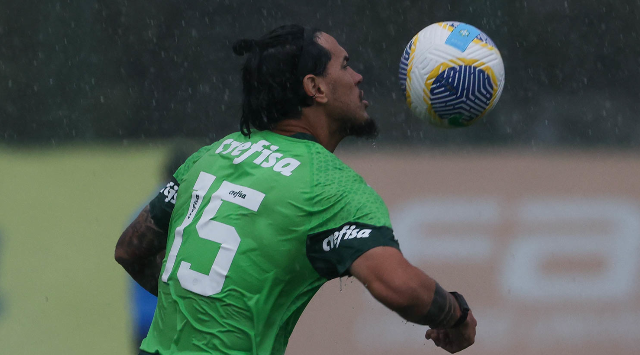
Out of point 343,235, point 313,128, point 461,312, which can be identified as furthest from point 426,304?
point 313,128

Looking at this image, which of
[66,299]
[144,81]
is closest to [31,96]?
[144,81]

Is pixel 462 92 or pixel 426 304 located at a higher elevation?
pixel 462 92

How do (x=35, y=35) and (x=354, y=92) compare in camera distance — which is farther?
(x=35, y=35)

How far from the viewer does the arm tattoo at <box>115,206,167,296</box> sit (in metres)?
2.87

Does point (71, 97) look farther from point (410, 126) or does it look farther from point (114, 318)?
point (410, 126)

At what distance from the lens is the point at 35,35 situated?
5.02 meters

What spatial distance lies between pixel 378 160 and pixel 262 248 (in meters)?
2.76

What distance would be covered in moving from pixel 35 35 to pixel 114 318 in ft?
5.66

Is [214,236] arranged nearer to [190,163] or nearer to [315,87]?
[190,163]

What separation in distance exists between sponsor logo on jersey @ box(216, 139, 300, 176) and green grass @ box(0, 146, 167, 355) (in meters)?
2.48

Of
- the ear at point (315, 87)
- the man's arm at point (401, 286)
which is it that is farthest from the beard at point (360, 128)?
the man's arm at point (401, 286)

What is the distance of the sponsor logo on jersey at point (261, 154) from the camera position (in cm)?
243

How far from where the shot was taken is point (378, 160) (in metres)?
5.05

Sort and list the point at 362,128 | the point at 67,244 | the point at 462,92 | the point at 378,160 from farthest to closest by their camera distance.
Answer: the point at 378,160 < the point at 67,244 < the point at 462,92 < the point at 362,128
